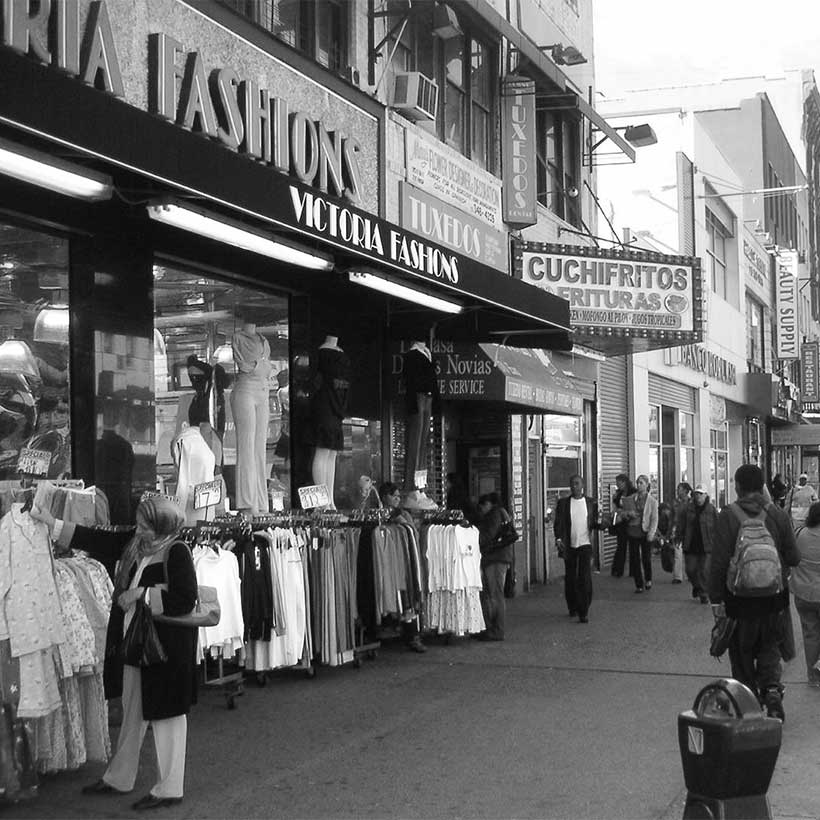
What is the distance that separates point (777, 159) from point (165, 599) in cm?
4194

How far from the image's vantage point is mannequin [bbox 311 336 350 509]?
493 inches

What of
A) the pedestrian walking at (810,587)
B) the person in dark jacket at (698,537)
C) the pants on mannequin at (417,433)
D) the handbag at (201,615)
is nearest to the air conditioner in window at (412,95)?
the pants on mannequin at (417,433)

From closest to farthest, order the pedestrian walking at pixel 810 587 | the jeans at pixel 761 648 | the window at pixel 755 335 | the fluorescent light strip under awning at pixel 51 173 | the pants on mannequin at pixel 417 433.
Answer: the fluorescent light strip under awning at pixel 51 173, the jeans at pixel 761 648, the pedestrian walking at pixel 810 587, the pants on mannequin at pixel 417 433, the window at pixel 755 335

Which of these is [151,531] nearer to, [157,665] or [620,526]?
[157,665]

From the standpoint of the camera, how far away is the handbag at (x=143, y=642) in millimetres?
6527

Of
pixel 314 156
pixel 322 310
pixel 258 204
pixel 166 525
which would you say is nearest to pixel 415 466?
pixel 322 310

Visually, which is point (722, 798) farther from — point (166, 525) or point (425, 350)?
point (425, 350)

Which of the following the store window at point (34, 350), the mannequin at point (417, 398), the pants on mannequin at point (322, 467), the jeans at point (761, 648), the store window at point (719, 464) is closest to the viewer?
the jeans at point (761, 648)

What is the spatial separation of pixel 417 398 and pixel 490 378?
139 centimetres

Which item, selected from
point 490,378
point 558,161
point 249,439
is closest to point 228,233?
point 249,439

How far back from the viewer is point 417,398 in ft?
47.2

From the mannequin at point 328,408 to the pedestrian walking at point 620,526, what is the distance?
828 cm

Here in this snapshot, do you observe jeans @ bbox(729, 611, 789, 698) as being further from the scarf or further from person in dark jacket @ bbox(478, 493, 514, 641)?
person in dark jacket @ bbox(478, 493, 514, 641)

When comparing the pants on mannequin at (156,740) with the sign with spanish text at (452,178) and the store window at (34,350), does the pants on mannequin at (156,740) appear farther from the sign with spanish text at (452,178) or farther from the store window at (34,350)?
the sign with spanish text at (452,178)
